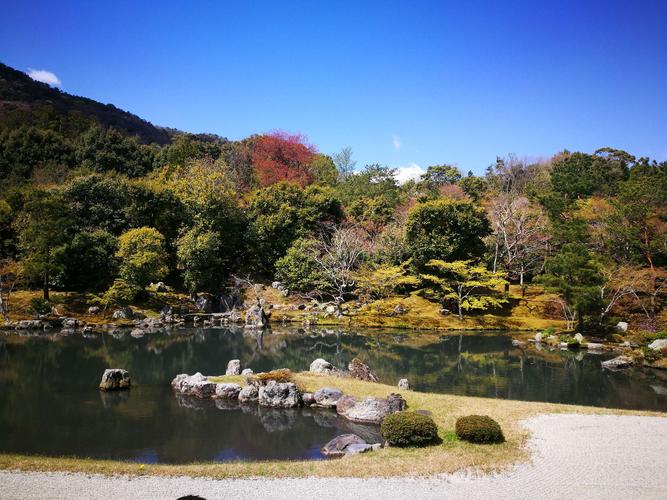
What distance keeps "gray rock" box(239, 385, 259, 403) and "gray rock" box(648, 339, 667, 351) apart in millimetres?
21428

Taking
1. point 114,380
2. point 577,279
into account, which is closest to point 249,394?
point 114,380

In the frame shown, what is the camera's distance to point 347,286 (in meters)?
41.0

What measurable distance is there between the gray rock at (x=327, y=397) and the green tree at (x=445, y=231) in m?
24.4

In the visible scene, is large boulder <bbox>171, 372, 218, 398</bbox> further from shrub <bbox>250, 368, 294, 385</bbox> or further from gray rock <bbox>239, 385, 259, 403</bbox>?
shrub <bbox>250, 368, 294, 385</bbox>

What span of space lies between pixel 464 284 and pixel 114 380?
2622 centimetres

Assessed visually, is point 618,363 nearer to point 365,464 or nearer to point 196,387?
point 365,464

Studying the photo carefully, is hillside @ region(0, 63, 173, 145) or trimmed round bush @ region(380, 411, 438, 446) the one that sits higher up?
hillside @ region(0, 63, 173, 145)

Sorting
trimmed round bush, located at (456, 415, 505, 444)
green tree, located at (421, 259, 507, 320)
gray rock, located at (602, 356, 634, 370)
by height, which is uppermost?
green tree, located at (421, 259, 507, 320)

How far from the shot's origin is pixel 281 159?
56.8 m

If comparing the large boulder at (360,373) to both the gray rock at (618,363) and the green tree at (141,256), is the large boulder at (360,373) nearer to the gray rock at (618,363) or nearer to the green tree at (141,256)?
the gray rock at (618,363)

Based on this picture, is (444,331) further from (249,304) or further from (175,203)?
(175,203)

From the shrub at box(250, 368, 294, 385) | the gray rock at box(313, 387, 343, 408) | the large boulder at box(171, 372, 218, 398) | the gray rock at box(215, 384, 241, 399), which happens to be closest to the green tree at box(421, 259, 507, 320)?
the shrub at box(250, 368, 294, 385)

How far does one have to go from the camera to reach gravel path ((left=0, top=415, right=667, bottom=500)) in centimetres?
922

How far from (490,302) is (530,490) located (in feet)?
97.7
